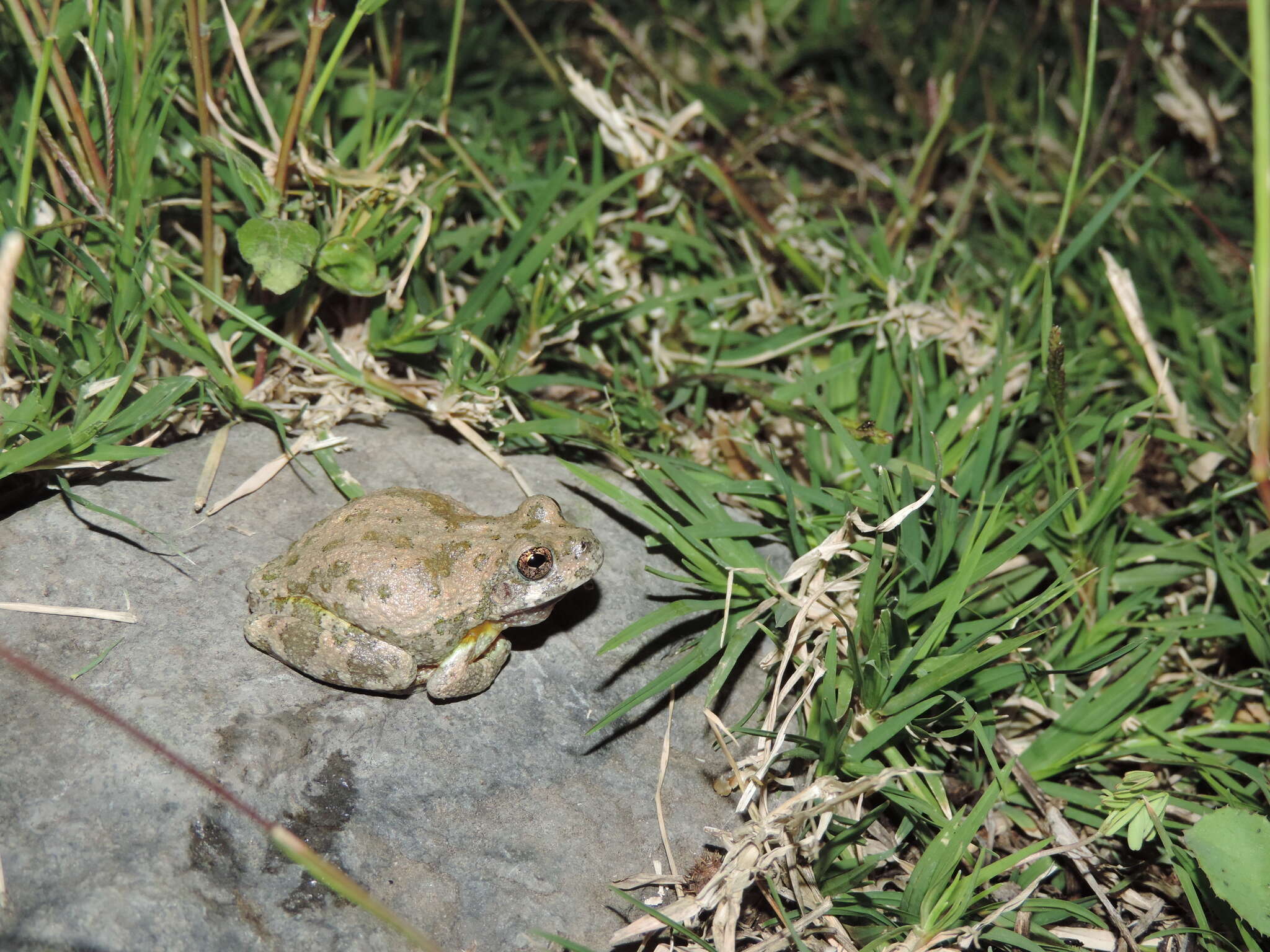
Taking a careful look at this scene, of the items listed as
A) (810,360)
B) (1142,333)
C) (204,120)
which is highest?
(204,120)

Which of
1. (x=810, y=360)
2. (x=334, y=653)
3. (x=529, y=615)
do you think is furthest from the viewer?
(x=810, y=360)

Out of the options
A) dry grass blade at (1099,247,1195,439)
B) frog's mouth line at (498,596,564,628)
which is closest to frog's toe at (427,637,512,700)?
frog's mouth line at (498,596,564,628)

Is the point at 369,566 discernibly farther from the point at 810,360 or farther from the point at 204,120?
the point at 810,360

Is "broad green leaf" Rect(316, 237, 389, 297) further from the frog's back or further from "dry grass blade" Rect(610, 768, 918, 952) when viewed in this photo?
"dry grass blade" Rect(610, 768, 918, 952)

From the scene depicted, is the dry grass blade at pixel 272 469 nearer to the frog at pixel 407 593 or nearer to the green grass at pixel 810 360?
the green grass at pixel 810 360

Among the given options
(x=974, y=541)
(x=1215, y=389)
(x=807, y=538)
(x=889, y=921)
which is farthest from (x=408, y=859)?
(x=1215, y=389)

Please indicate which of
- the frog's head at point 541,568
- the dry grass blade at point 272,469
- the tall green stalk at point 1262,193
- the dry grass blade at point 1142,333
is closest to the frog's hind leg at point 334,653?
the frog's head at point 541,568

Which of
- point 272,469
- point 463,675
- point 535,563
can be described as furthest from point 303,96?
Result: point 463,675

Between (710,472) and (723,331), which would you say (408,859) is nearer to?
(710,472)
